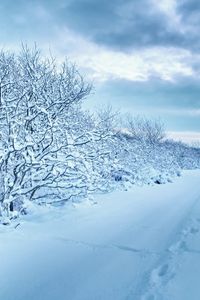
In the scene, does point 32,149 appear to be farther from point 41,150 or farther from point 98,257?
point 98,257

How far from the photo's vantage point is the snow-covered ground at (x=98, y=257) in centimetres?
391

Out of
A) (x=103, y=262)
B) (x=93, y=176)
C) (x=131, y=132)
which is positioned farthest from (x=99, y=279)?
(x=131, y=132)

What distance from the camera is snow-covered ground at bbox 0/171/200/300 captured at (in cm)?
391

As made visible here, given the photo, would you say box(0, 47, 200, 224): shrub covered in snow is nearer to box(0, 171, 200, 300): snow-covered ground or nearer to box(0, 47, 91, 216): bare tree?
box(0, 47, 91, 216): bare tree

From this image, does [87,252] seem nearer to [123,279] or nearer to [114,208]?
[123,279]

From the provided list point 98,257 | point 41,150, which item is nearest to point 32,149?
point 41,150

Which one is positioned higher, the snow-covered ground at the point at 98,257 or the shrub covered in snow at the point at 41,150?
the shrub covered in snow at the point at 41,150

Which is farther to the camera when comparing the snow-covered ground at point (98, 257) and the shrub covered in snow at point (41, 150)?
the shrub covered in snow at point (41, 150)

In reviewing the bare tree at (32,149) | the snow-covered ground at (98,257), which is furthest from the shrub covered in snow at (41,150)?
the snow-covered ground at (98,257)

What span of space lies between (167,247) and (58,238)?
70.8 inches

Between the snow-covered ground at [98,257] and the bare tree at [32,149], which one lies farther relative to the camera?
the bare tree at [32,149]

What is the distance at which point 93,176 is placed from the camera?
9.87 metres

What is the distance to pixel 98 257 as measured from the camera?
5.05 metres

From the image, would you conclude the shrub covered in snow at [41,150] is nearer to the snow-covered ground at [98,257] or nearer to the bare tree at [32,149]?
the bare tree at [32,149]
